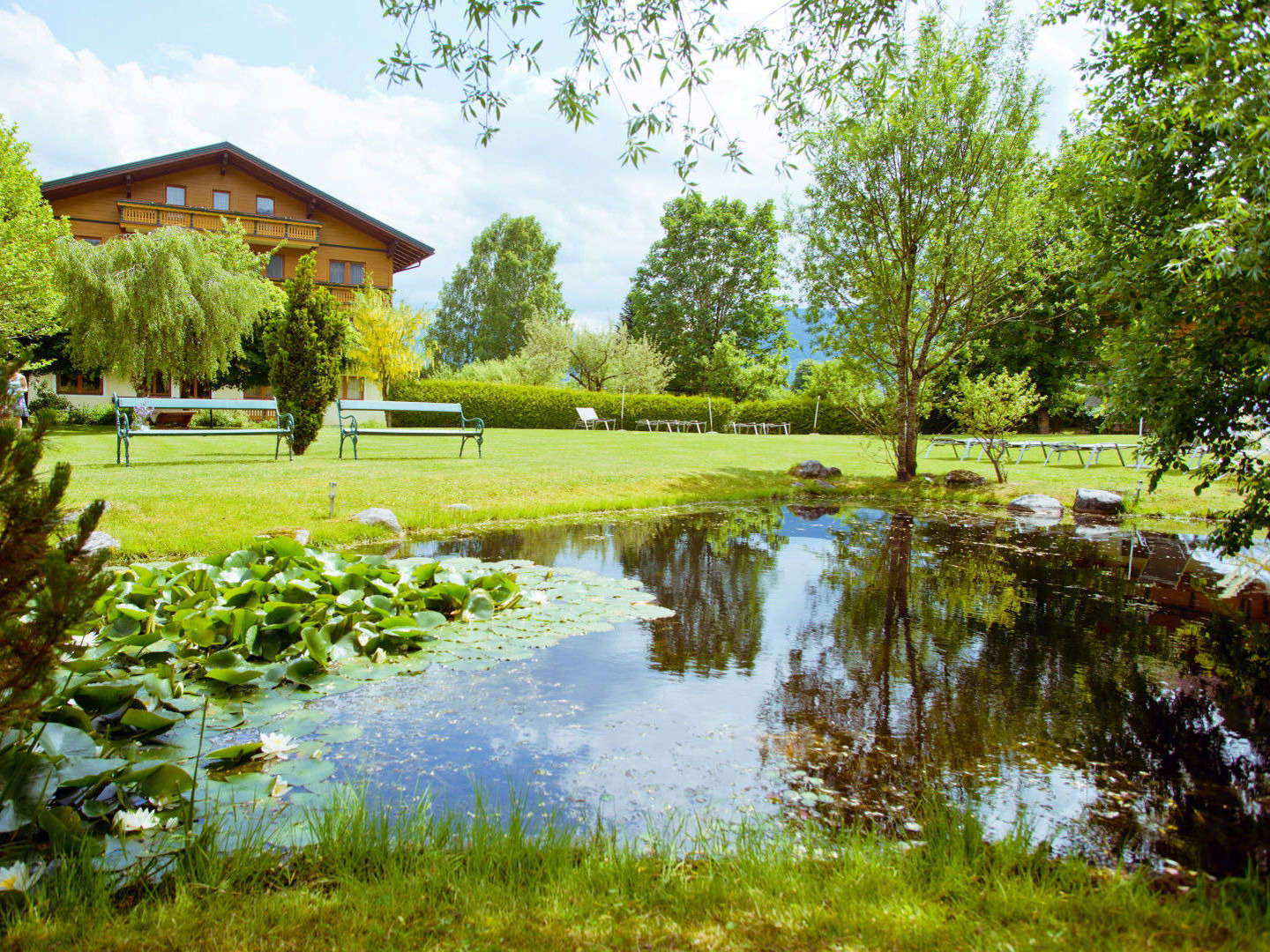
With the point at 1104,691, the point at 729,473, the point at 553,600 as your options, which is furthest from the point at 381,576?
the point at 729,473

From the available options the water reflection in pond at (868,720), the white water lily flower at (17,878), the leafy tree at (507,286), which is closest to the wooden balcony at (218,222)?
the leafy tree at (507,286)

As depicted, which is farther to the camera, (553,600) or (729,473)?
(729,473)

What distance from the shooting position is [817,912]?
88.4 inches

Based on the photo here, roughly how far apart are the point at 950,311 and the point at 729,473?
593 centimetres

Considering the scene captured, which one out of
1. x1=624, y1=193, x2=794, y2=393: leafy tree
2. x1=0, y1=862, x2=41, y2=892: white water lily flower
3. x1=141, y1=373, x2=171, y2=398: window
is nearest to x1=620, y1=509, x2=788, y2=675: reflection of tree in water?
x1=0, y1=862, x2=41, y2=892: white water lily flower

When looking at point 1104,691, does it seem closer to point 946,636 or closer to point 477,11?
point 946,636

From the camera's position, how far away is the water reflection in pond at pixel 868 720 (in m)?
3.05

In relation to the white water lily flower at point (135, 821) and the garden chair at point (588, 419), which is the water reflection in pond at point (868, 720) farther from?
the garden chair at point (588, 419)

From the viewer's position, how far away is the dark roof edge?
33.7m

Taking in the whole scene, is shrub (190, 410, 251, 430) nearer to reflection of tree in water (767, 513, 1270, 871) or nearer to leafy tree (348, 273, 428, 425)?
leafy tree (348, 273, 428, 425)

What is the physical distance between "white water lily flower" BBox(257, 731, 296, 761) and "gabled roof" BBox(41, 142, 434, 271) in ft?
135

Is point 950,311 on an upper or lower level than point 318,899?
upper

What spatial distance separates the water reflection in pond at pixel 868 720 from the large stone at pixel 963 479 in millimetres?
8887

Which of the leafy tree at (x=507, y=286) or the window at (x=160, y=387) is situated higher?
the leafy tree at (x=507, y=286)
